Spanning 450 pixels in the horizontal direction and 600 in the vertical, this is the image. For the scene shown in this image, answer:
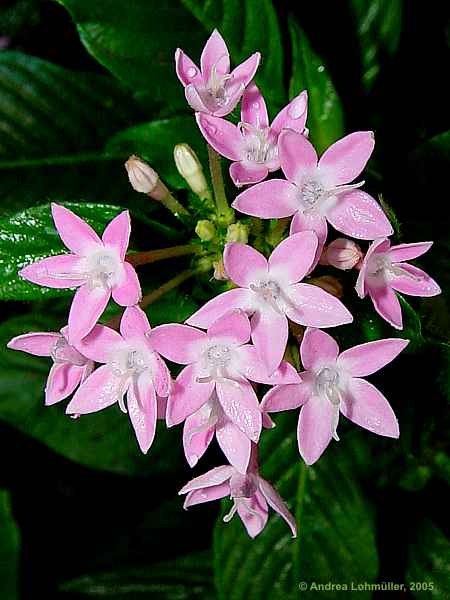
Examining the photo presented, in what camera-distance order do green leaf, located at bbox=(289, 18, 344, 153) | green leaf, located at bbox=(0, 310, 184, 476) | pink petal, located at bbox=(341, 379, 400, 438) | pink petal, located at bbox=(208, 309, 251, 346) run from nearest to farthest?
pink petal, located at bbox=(208, 309, 251, 346)
pink petal, located at bbox=(341, 379, 400, 438)
green leaf, located at bbox=(289, 18, 344, 153)
green leaf, located at bbox=(0, 310, 184, 476)

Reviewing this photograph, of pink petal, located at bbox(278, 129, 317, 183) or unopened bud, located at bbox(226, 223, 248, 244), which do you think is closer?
pink petal, located at bbox(278, 129, 317, 183)

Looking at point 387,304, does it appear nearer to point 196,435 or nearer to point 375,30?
point 196,435

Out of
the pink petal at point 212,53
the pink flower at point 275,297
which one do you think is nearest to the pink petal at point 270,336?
the pink flower at point 275,297

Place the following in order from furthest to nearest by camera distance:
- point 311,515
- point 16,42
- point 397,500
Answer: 1. point 16,42
2. point 397,500
3. point 311,515

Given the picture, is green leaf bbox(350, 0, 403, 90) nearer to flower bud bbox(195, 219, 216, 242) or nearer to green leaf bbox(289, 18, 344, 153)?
green leaf bbox(289, 18, 344, 153)

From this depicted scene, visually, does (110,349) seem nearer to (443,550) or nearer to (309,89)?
(309,89)

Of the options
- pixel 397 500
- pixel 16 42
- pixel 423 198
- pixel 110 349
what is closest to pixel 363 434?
pixel 397 500

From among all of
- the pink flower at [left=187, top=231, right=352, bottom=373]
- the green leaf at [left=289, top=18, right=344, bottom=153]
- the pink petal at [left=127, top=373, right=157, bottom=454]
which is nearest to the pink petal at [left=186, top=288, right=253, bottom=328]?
the pink flower at [left=187, top=231, right=352, bottom=373]
